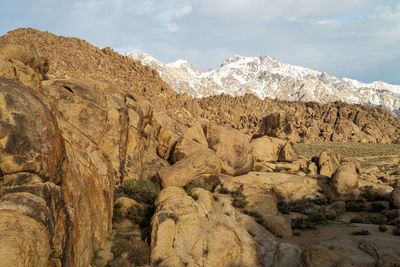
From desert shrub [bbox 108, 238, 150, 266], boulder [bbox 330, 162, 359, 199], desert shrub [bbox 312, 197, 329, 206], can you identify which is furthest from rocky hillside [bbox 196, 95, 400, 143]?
desert shrub [bbox 108, 238, 150, 266]

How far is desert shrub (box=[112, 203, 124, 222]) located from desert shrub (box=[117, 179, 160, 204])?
198cm

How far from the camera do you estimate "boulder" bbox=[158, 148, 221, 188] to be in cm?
1653

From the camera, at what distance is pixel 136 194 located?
14023 millimetres

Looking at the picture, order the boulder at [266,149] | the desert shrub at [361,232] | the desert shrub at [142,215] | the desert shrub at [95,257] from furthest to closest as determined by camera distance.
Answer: the boulder at [266,149] → the desert shrub at [361,232] → the desert shrub at [142,215] → the desert shrub at [95,257]

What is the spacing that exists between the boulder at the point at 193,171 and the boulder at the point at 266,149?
37.2ft

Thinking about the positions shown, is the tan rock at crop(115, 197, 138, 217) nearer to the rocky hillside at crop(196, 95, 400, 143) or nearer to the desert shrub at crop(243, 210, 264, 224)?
the desert shrub at crop(243, 210, 264, 224)

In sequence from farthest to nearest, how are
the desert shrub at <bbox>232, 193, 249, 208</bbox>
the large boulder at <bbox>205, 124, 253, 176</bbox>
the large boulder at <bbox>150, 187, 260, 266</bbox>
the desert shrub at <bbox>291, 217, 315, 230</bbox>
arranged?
the large boulder at <bbox>205, 124, 253, 176</bbox>, the desert shrub at <bbox>232, 193, 249, 208</bbox>, the desert shrub at <bbox>291, 217, 315, 230</bbox>, the large boulder at <bbox>150, 187, 260, 266</bbox>

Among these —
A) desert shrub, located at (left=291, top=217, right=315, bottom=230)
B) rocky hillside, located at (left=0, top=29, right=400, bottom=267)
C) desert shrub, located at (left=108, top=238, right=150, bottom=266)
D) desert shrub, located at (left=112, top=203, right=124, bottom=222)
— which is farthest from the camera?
desert shrub, located at (left=291, top=217, right=315, bottom=230)

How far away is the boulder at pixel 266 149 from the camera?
29.1 meters

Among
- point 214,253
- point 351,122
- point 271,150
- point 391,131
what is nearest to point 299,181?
point 271,150

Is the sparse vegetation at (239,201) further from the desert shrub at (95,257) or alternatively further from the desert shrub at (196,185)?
the desert shrub at (95,257)

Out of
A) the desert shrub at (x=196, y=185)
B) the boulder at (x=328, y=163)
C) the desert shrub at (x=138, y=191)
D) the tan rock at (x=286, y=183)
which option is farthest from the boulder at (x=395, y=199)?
the desert shrub at (x=138, y=191)

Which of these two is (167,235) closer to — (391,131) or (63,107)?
(63,107)

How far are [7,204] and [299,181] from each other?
23237 millimetres
